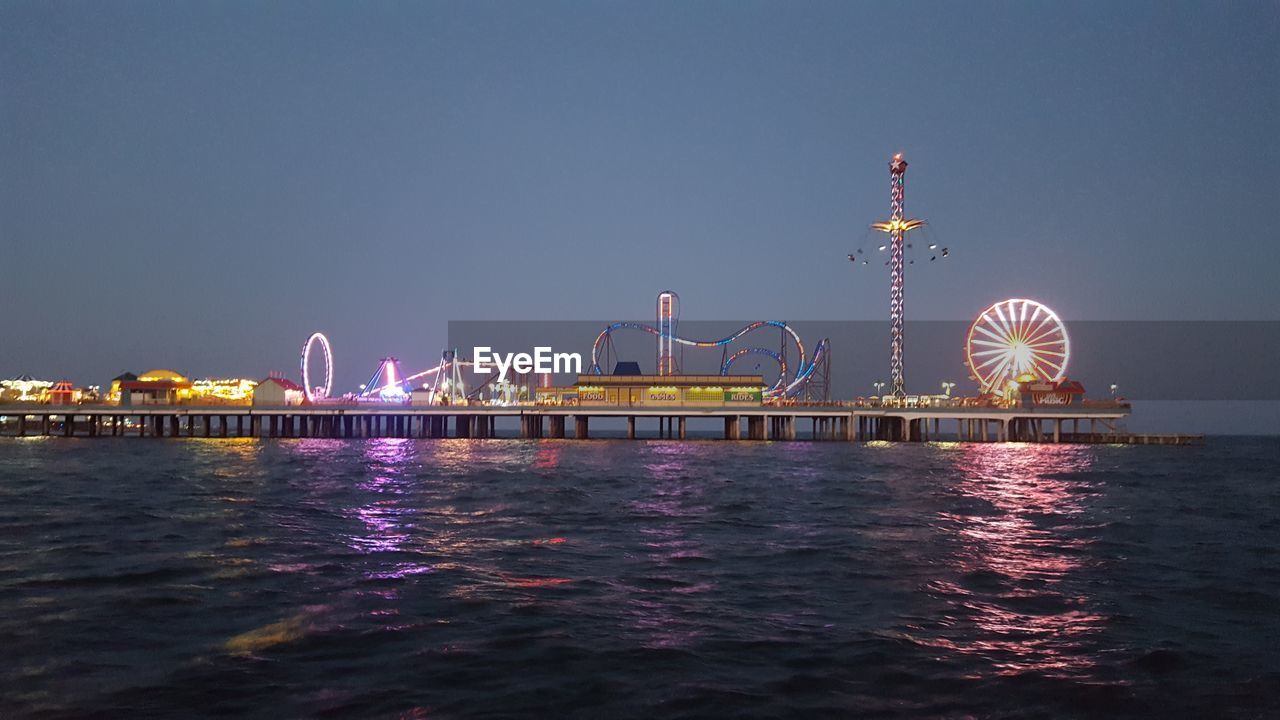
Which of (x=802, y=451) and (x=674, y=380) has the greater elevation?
(x=674, y=380)

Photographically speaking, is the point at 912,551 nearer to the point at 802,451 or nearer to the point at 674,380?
the point at 802,451

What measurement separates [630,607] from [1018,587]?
24.7 feet

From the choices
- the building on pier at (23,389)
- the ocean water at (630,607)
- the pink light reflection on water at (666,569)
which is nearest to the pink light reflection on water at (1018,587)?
the ocean water at (630,607)

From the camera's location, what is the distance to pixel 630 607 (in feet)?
47.1

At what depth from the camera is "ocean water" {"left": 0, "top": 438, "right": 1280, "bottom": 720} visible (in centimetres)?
995

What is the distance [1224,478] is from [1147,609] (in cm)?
4314

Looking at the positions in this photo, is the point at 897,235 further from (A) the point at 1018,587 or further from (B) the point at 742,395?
(A) the point at 1018,587

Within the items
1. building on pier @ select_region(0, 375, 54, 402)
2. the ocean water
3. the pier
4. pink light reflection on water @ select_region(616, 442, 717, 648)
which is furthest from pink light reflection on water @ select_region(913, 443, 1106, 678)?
building on pier @ select_region(0, 375, 54, 402)

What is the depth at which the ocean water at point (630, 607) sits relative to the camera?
32.7ft

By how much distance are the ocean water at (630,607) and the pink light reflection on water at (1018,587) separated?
0.08 meters

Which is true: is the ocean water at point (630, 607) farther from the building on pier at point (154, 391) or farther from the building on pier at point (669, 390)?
the building on pier at point (154, 391)

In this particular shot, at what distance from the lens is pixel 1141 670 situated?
1115 cm

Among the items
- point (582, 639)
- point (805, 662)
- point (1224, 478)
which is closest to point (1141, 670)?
point (805, 662)

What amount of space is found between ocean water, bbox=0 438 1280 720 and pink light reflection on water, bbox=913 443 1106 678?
0.27 feet
